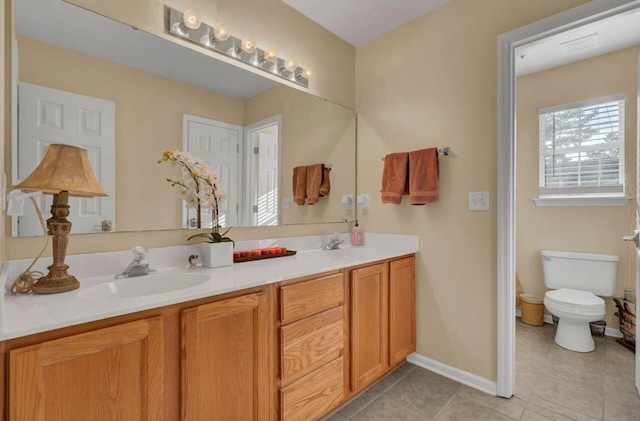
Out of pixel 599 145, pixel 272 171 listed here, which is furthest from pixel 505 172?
pixel 599 145

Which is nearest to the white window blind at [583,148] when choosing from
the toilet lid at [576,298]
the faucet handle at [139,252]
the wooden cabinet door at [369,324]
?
the toilet lid at [576,298]

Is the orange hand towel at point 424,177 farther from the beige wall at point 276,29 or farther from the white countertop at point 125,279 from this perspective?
the beige wall at point 276,29

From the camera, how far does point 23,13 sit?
117 centimetres

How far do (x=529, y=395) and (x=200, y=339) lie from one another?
1898mm

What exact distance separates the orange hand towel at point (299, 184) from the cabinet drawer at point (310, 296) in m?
0.74

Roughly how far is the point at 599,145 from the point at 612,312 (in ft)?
4.69

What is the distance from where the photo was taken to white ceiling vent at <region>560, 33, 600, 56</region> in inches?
90.6

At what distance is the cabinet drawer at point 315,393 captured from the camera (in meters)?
1.33

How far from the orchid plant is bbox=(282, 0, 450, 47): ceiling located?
134 cm

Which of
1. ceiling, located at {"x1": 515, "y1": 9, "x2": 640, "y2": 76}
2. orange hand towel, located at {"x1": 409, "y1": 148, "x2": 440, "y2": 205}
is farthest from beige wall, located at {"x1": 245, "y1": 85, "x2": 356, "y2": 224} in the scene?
ceiling, located at {"x1": 515, "y1": 9, "x2": 640, "y2": 76}

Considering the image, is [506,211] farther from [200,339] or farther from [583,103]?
[583,103]

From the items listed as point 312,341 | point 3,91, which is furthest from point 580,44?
point 3,91

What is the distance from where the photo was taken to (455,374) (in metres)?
1.95

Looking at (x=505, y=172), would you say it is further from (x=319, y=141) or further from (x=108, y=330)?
(x=108, y=330)
